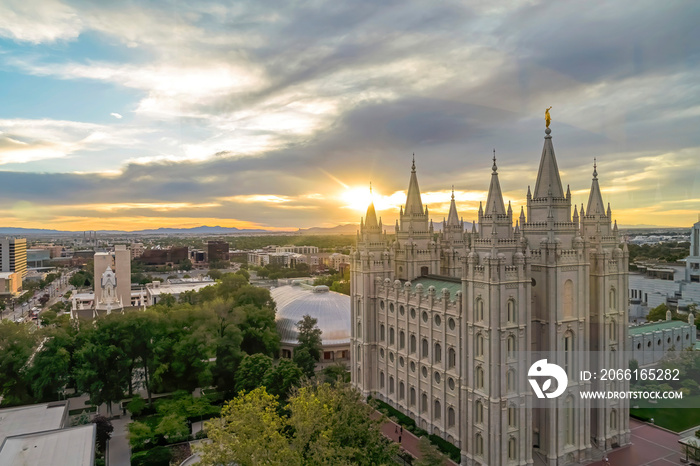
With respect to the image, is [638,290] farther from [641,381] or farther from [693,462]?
[693,462]

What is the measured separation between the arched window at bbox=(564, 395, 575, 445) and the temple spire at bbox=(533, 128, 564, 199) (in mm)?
16657

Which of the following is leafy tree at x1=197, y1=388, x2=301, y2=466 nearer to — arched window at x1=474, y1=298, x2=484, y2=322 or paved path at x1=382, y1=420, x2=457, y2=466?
paved path at x1=382, y1=420, x2=457, y2=466

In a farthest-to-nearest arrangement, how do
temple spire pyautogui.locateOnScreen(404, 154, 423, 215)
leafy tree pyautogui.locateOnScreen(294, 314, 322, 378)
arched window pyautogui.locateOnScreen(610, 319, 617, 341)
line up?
leafy tree pyautogui.locateOnScreen(294, 314, 322, 378)
temple spire pyautogui.locateOnScreen(404, 154, 423, 215)
arched window pyautogui.locateOnScreen(610, 319, 617, 341)

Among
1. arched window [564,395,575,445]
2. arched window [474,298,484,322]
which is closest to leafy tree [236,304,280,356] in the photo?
arched window [474,298,484,322]

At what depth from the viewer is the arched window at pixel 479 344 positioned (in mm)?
35969

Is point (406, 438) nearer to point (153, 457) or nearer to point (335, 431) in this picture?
point (335, 431)

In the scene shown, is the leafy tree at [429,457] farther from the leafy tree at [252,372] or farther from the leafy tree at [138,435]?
the leafy tree at [138,435]

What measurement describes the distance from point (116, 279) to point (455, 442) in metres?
79.2

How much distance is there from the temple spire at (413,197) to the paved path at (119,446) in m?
36.0

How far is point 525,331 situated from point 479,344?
3692 mm

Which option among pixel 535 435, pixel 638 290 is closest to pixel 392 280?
pixel 535 435

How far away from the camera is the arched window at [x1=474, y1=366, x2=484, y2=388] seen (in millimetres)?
36031

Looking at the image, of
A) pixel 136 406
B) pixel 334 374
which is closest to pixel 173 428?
pixel 136 406

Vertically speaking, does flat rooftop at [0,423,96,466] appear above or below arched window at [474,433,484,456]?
above
